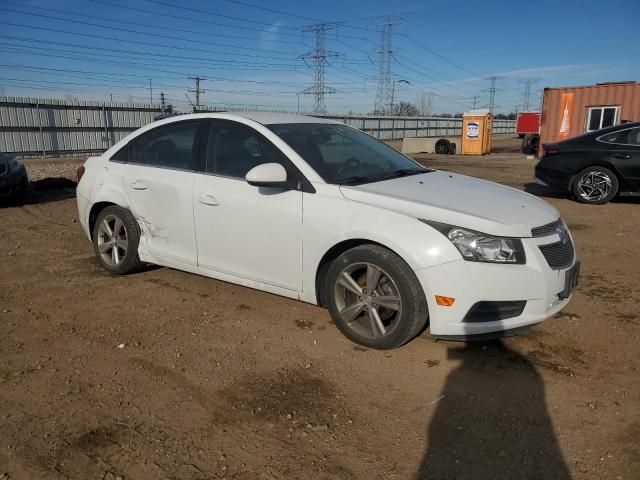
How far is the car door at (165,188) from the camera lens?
445 cm

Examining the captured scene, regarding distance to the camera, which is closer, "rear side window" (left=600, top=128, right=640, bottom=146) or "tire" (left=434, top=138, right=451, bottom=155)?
"rear side window" (left=600, top=128, right=640, bottom=146)

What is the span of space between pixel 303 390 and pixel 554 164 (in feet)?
27.0

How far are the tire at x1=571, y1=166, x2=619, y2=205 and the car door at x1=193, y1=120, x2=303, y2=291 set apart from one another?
746 cm

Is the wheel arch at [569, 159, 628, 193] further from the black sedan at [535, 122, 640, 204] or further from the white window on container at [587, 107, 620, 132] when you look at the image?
the white window on container at [587, 107, 620, 132]

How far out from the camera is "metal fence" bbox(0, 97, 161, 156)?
2142cm

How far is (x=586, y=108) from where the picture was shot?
1892 centimetres

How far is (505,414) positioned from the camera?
289 cm

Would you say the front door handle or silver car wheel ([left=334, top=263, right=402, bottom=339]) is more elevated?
the front door handle

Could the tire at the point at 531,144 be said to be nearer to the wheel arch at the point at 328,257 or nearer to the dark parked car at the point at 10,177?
the dark parked car at the point at 10,177

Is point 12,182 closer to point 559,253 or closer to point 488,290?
point 488,290

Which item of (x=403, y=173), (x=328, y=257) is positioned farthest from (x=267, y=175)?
(x=403, y=173)

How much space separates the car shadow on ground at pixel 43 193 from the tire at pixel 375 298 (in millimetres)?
7784

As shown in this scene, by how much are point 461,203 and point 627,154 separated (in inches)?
277

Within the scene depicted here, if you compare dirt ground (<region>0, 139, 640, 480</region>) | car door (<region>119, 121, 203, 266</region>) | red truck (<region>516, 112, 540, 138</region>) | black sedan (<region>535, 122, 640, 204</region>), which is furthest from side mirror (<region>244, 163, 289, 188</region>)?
red truck (<region>516, 112, 540, 138</region>)
